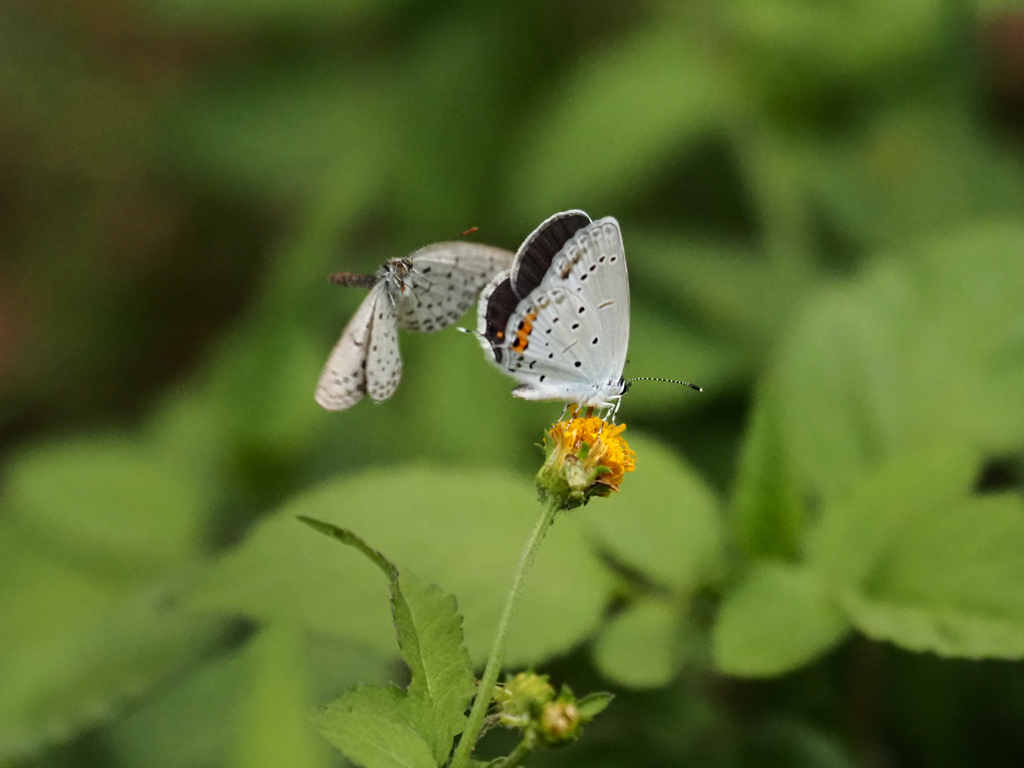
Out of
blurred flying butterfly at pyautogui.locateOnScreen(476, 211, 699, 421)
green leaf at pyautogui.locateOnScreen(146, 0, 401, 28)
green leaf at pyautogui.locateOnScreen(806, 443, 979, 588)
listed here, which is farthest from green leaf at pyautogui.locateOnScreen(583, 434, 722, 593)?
green leaf at pyautogui.locateOnScreen(146, 0, 401, 28)

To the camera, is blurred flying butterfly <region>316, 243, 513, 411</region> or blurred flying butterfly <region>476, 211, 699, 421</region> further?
blurred flying butterfly <region>476, 211, 699, 421</region>

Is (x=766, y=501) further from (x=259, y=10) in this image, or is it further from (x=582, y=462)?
(x=259, y=10)

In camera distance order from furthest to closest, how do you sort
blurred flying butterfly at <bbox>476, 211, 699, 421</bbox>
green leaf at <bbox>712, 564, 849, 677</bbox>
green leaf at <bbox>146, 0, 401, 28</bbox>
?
green leaf at <bbox>146, 0, 401, 28</bbox> < green leaf at <bbox>712, 564, 849, 677</bbox> < blurred flying butterfly at <bbox>476, 211, 699, 421</bbox>

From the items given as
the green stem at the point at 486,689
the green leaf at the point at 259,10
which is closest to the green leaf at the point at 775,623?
the green stem at the point at 486,689

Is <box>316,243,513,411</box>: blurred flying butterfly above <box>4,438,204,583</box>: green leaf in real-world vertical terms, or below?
above

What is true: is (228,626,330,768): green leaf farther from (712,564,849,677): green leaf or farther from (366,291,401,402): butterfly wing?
(712,564,849,677): green leaf

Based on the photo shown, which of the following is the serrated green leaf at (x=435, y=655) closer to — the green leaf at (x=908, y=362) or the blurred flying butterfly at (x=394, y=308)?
the blurred flying butterfly at (x=394, y=308)

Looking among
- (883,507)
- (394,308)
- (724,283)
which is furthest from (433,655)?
(724,283)
